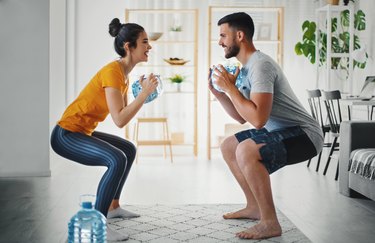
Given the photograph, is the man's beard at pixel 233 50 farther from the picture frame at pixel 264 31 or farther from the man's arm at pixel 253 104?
the picture frame at pixel 264 31

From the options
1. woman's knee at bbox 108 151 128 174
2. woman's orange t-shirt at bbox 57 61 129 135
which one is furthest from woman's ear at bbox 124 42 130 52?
woman's knee at bbox 108 151 128 174

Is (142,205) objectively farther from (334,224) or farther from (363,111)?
(363,111)

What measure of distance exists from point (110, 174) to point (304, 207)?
1.53 metres

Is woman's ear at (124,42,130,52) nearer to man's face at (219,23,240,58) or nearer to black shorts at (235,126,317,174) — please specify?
man's face at (219,23,240,58)

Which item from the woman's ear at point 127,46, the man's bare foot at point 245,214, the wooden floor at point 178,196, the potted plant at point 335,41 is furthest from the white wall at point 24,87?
the potted plant at point 335,41

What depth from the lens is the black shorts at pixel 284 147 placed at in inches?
125

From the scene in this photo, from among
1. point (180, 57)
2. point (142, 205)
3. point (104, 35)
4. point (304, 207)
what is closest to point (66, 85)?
point (104, 35)

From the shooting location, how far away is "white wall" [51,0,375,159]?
7.45 metres

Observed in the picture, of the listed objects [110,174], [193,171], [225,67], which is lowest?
[193,171]

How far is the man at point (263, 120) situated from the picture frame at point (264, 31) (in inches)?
160

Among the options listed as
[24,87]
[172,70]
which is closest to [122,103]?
[24,87]

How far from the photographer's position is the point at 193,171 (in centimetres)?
595

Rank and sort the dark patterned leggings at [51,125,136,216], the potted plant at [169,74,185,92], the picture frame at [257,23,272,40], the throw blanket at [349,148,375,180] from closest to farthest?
the dark patterned leggings at [51,125,136,216] → the throw blanket at [349,148,375,180] → the potted plant at [169,74,185,92] → the picture frame at [257,23,272,40]

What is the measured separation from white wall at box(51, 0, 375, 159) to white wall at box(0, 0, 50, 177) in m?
1.43
